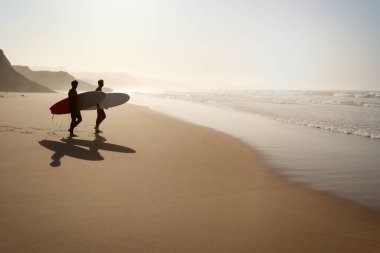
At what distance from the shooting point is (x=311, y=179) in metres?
6.62

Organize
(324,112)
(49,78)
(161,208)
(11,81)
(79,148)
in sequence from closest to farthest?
(161,208) < (79,148) < (324,112) < (11,81) < (49,78)

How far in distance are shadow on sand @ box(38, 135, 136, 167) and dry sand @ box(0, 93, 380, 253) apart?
64 mm

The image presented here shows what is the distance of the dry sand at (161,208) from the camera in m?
3.65

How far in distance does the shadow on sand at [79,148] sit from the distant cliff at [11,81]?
206ft

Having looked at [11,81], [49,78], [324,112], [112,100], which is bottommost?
[324,112]

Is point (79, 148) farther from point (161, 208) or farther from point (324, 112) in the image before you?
point (324, 112)

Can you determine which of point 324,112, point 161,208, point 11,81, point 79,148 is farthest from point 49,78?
point 161,208

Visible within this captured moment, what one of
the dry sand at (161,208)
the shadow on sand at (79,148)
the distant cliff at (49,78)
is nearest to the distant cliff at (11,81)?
the shadow on sand at (79,148)

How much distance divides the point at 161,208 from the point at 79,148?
15.7 ft

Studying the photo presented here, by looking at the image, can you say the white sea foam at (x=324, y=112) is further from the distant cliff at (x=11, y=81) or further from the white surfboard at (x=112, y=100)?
the distant cliff at (x=11, y=81)

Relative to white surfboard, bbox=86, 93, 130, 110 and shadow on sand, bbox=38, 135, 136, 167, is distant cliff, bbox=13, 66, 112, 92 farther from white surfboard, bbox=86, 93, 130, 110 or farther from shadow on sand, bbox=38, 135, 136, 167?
shadow on sand, bbox=38, 135, 136, 167

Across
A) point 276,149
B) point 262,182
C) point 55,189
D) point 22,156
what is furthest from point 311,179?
point 22,156

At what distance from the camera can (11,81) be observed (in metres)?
66.6

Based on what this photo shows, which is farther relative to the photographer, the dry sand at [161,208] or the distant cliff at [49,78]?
the distant cliff at [49,78]
